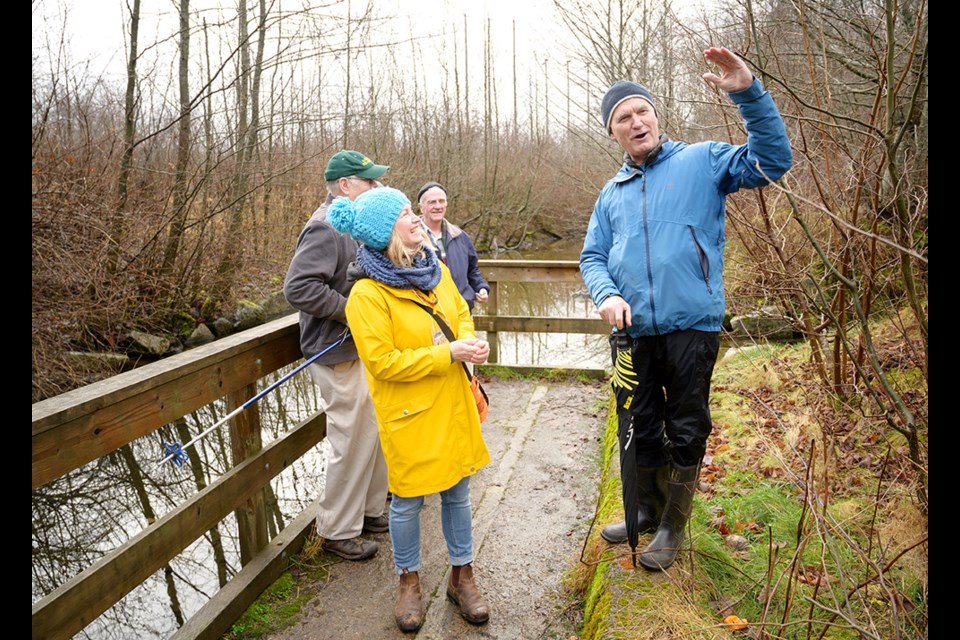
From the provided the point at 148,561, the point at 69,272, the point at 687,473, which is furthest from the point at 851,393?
the point at 69,272

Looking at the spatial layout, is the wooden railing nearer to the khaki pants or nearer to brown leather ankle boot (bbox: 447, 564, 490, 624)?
the khaki pants

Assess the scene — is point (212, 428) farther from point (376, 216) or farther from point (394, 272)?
point (376, 216)

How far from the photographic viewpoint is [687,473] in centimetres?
259

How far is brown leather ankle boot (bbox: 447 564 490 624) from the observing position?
9.12ft

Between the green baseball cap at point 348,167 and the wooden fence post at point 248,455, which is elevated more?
the green baseball cap at point 348,167

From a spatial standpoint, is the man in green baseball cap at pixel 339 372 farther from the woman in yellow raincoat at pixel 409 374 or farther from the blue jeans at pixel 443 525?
the blue jeans at pixel 443 525

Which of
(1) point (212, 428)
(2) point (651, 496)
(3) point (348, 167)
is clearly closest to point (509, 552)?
(2) point (651, 496)

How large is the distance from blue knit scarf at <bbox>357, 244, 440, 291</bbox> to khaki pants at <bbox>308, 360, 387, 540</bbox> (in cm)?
82

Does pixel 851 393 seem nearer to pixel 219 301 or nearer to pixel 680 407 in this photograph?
pixel 680 407

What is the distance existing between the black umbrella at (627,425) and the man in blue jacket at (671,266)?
1.5 inches

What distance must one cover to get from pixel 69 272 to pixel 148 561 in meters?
6.38

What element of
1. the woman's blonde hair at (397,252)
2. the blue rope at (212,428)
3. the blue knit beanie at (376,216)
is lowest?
the blue rope at (212,428)

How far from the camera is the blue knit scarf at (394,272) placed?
8.67 ft

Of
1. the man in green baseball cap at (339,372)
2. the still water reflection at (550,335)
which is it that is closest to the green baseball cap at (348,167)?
the man in green baseball cap at (339,372)
